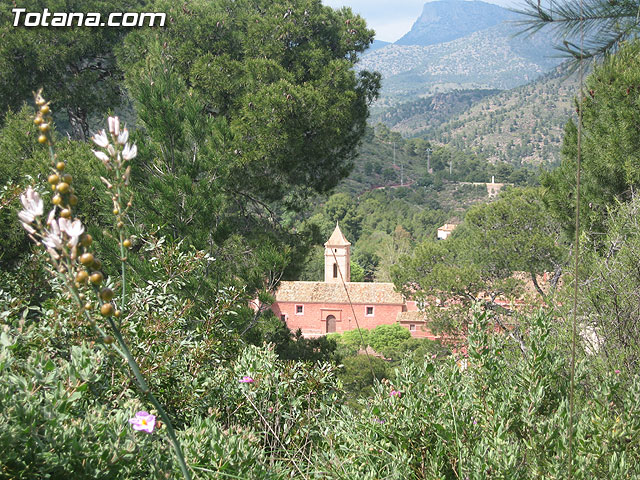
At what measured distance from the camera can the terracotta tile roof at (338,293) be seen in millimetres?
26798

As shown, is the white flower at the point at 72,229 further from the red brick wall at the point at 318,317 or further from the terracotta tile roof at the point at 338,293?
the red brick wall at the point at 318,317

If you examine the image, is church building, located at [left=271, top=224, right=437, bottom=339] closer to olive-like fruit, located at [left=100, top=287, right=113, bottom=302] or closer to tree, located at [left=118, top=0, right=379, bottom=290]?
tree, located at [left=118, top=0, right=379, bottom=290]

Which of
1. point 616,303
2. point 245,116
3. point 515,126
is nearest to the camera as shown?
point 616,303

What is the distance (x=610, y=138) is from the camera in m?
5.96

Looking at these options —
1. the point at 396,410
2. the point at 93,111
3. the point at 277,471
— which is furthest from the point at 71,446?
the point at 93,111

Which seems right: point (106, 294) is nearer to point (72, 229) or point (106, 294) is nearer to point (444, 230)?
point (72, 229)

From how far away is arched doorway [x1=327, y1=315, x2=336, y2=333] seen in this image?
2847 cm

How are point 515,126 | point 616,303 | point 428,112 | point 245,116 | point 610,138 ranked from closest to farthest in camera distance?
point 616,303 < point 610,138 < point 245,116 < point 515,126 < point 428,112

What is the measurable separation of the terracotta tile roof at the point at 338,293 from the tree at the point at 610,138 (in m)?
20.1

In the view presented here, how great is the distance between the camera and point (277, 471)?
1968 mm

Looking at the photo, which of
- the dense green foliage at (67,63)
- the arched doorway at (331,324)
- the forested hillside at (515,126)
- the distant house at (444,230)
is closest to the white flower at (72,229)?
the dense green foliage at (67,63)

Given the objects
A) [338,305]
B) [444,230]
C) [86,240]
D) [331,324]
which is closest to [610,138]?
A: [86,240]

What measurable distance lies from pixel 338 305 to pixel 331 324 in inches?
46.2
